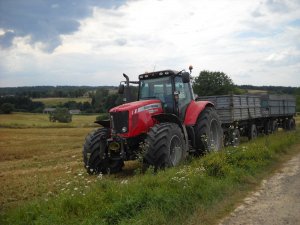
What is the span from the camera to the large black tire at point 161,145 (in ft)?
30.8

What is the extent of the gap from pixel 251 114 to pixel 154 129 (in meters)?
10.3

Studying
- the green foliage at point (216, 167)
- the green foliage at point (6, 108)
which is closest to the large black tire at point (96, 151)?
the green foliage at point (216, 167)

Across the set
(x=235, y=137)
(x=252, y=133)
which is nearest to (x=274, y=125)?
(x=252, y=133)

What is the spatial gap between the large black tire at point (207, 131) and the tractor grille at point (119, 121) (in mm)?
2520

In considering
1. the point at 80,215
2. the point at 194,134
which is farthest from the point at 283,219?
the point at 194,134

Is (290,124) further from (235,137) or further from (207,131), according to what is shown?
(207,131)

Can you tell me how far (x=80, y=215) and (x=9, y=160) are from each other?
1067 centimetres

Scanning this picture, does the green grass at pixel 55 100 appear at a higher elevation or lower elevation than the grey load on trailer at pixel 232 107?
higher

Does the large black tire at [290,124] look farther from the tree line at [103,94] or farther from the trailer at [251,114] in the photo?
the tree line at [103,94]

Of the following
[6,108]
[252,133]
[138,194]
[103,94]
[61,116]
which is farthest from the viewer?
[6,108]

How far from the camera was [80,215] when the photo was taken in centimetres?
608

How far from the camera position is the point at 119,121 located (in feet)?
33.0

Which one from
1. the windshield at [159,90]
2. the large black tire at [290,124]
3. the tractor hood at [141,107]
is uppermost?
the windshield at [159,90]

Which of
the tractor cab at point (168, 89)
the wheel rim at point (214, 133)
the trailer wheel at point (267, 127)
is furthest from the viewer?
the trailer wheel at point (267, 127)
